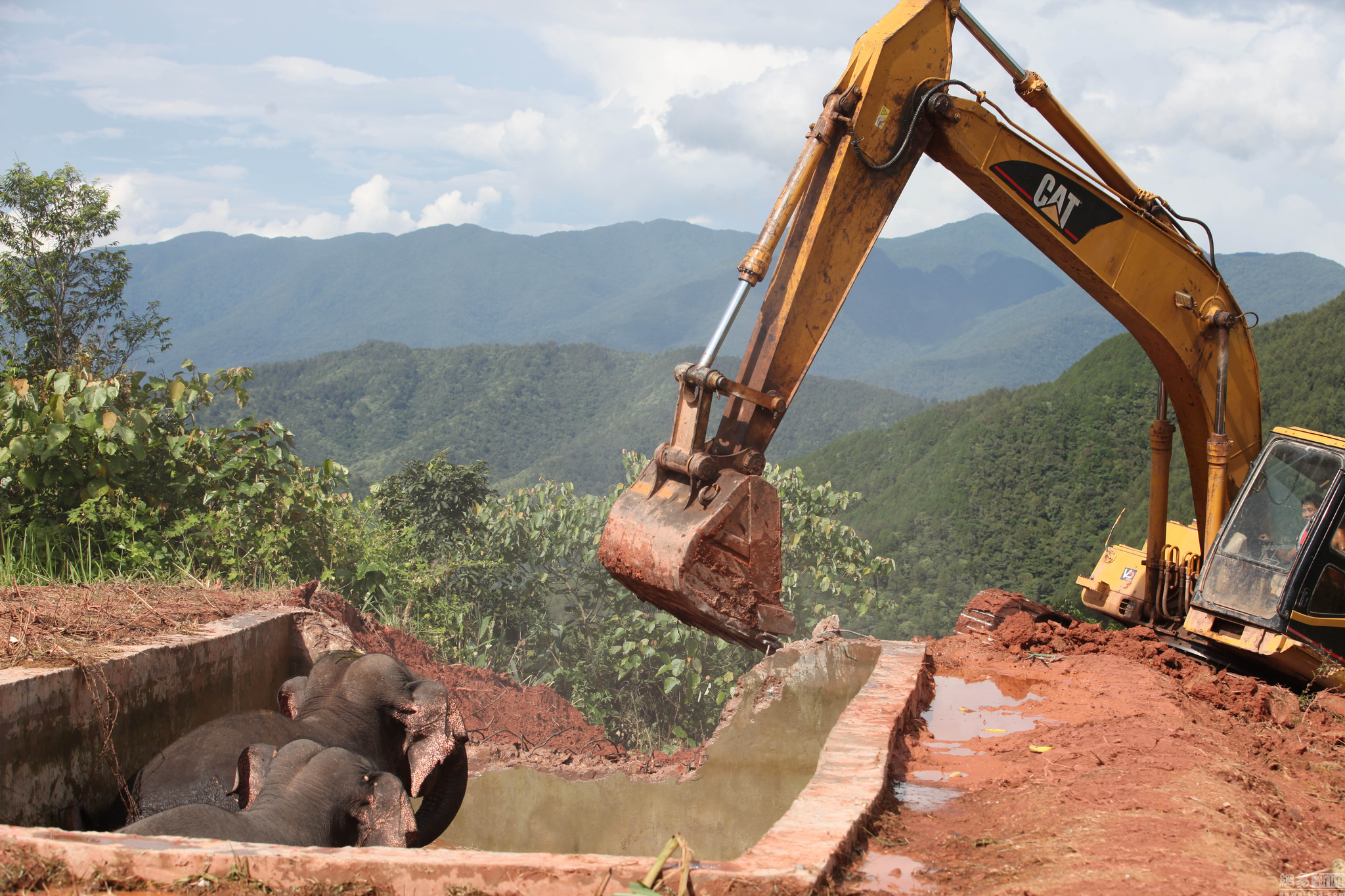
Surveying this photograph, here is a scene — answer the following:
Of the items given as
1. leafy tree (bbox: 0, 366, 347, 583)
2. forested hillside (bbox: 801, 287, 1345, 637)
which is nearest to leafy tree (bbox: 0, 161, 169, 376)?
leafy tree (bbox: 0, 366, 347, 583)

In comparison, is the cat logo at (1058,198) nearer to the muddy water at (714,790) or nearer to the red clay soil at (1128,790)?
the red clay soil at (1128,790)

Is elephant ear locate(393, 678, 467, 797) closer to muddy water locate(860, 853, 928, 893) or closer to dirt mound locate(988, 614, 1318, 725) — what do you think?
muddy water locate(860, 853, 928, 893)

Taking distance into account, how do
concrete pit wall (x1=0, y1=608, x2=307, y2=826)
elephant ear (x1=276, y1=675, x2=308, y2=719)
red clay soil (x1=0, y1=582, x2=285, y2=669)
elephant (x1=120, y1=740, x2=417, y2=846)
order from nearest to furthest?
elephant (x1=120, y1=740, x2=417, y2=846) < concrete pit wall (x1=0, y1=608, x2=307, y2=826) < red clay soil (x1=0, y1=582, x2=285, y2=669) < elephant ear (x1=276, y1=675, x2=308, y2=719)

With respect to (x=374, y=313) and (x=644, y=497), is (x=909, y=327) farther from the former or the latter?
(x=644, y=497)

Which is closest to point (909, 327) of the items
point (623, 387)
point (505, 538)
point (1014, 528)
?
point (623, 387)

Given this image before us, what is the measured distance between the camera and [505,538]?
33.7ft

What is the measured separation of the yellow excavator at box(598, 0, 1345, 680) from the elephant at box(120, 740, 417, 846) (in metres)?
1.53

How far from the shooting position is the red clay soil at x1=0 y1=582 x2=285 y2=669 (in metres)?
4.03

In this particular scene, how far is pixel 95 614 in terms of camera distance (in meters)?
4.64

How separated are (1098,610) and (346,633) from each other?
242 inches

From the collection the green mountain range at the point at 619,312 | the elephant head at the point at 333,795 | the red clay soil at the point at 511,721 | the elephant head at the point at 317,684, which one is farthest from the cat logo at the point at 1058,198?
the green mountain range at the point at 619,312

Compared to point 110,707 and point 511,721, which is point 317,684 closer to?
point 110,707

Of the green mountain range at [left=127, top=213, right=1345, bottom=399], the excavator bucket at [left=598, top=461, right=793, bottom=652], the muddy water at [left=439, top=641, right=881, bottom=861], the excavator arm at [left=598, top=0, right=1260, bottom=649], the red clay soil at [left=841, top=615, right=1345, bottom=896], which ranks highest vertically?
the green mountain range at [left=127, top=213, right=1345, bottom=399]

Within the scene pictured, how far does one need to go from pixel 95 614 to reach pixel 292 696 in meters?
1.09
